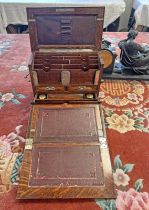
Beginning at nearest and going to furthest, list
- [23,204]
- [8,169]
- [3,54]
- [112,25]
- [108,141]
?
[23,204]
[8,169]
[108,141]
[3,54]
[112,25]

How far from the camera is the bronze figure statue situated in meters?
1.22

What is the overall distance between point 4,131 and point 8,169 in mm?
222

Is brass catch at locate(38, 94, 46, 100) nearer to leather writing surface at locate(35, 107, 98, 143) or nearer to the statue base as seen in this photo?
leather writing surface at locate(35, 107, 98, 143)

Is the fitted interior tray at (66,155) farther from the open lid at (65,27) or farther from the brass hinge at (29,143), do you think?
the open lid at (65,27)

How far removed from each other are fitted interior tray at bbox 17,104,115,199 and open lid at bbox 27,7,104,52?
0.32 m

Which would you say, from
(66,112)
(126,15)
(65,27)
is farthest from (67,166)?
(126,15)

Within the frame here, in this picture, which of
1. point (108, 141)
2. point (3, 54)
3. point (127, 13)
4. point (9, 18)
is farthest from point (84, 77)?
point (127, 13)

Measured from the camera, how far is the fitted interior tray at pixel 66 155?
2.17 feet

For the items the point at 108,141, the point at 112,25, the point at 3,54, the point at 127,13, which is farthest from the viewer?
the point at 127,13

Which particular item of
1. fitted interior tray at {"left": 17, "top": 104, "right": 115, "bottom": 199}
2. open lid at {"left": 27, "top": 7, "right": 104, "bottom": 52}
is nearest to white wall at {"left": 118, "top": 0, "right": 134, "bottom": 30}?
open lid at {"left": 27, "top": 7, "right": 104, "bottom": 52}

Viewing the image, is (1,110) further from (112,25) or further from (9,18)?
(112,25)

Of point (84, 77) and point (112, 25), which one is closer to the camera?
point (84, 77)

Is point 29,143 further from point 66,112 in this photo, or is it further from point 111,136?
point 111,136

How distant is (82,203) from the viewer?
65 cm
